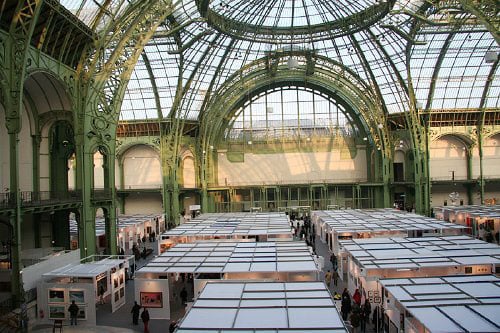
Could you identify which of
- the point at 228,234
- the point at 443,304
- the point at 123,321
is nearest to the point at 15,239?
the point at 123,321

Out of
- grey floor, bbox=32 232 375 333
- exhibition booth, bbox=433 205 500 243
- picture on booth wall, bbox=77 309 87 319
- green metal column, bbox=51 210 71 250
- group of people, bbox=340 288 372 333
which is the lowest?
grey floor, bbox=32 232 375 333

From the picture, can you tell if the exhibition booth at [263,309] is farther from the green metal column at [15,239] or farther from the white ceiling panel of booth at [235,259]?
the green metal column at [15,239]

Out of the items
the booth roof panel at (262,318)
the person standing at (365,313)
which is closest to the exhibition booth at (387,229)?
the person standing at (365,313)

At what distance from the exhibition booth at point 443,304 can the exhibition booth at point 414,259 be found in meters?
2.29

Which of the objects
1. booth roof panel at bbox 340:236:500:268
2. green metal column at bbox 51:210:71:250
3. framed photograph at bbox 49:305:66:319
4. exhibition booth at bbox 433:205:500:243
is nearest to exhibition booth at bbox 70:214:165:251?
green metal column at bbox 51:210:71:250

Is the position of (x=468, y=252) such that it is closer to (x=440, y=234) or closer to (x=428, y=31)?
(x=440, y=234)

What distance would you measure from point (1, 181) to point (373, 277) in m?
19.9

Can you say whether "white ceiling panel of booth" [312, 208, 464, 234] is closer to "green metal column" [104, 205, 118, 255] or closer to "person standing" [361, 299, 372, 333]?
"person standing" [361, 299, 372, 333]

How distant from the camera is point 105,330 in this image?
20391 mm

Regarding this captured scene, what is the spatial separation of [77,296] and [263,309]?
37.0 feet

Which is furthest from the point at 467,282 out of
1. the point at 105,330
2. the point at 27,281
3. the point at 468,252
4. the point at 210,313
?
the point at 27,281

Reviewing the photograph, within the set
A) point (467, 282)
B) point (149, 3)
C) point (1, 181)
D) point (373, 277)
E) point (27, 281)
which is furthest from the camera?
point (149, 3)

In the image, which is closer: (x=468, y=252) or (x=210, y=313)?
(x=210, y=313)

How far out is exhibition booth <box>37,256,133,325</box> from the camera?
21594 millimetres
